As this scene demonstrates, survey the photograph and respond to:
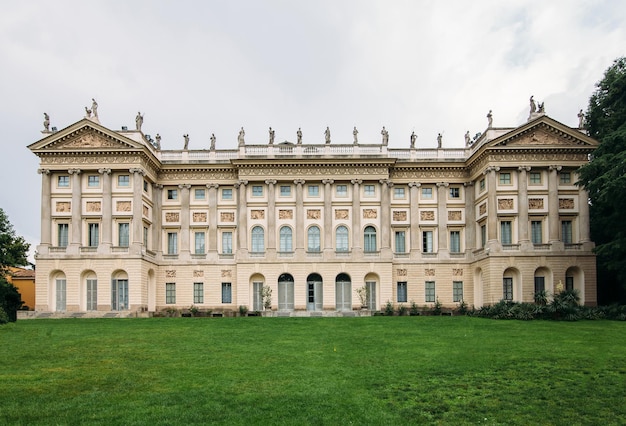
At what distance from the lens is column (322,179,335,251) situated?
44781 mm

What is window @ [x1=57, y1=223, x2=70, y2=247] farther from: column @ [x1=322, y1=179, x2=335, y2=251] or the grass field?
column @ [x1=322, y1=179, x2=335, y2=251]

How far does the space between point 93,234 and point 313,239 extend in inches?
646

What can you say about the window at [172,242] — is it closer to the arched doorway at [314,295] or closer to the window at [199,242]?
the window at [199,242]

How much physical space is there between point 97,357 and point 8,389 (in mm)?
4672

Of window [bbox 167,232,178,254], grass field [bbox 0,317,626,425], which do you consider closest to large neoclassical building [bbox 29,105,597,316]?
window [bbox 167,232,178,254]

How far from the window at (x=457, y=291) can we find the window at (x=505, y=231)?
541 centimetres

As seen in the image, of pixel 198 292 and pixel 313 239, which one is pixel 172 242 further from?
pixel 313 239

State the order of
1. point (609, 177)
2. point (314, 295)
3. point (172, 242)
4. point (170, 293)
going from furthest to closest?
1. point (172, 242)
2. point (170, 293)
3. point (314, 295)
4. point (609, 177)

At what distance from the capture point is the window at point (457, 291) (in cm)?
4516

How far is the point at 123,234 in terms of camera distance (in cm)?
4244

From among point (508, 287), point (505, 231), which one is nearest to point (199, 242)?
point (505, 231)

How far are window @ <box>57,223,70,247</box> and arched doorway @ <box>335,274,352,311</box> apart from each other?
2030 centimetres

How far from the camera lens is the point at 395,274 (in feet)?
149

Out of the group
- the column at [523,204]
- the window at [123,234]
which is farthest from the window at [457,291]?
the window at [123,234]
